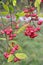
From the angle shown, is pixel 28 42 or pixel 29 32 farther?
pixel 28 42

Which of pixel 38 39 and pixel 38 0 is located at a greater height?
pixel 38 0

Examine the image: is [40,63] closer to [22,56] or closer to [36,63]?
[36,63]

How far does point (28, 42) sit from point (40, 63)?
0.89 meters

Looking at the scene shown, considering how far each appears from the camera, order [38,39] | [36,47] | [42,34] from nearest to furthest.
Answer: [36,47], [38,39], [42,34]

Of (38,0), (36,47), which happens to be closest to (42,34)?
(36,47)

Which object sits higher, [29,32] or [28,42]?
[29,32]

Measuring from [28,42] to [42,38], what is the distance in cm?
43

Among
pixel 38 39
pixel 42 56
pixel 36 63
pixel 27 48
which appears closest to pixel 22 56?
pixel 36 63

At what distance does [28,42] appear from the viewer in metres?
3.57

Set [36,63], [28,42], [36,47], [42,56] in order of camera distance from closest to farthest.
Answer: [36,63], [42,56], [36,47], [28,42]

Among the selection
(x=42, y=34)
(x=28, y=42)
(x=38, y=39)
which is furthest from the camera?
(x=42, y=34)

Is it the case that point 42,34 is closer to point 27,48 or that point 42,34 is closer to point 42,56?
point 27,48

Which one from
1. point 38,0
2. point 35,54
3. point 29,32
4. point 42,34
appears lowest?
point 42,34

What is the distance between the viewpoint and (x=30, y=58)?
2.86 m
